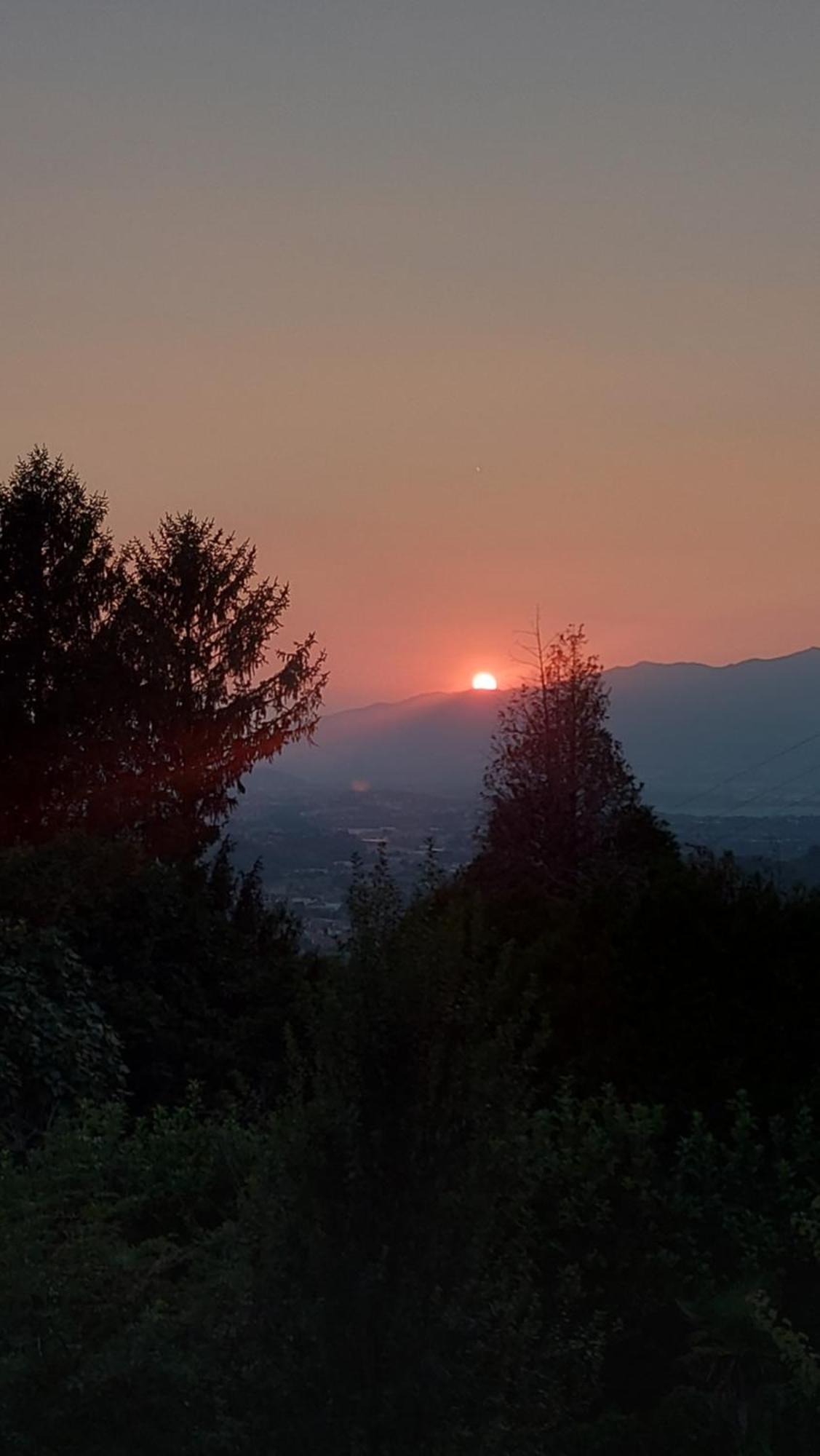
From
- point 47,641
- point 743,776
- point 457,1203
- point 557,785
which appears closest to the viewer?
point 457,1203

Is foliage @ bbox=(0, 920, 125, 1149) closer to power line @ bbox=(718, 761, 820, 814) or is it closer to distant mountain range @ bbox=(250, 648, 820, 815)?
distant mountain range @ bbox=(250, 648, 820, 815)

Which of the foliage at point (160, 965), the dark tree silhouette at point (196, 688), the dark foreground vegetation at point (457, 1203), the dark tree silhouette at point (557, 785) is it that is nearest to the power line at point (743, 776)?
the dark tree silhouette at point (196, 688)

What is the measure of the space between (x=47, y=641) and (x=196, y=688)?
172 inches

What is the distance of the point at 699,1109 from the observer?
22.0ft

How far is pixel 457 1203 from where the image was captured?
4492 mm

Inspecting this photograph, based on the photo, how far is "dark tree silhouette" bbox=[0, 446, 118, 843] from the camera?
31391mm

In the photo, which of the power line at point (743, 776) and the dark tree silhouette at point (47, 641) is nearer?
the dark tree silhouette at point (47, 641)

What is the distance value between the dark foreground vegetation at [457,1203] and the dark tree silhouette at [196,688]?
931 inches

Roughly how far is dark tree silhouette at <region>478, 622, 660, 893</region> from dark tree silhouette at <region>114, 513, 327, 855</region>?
32.6ft

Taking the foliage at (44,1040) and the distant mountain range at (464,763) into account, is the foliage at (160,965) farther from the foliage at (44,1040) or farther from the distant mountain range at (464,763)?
the distant mountain range at (464,763)

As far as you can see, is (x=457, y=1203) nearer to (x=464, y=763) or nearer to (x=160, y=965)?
(x=160, y=965)

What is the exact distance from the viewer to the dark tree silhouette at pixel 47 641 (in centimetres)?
3139

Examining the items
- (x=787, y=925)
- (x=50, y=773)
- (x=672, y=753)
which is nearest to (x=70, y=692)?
(x=50, y=773)

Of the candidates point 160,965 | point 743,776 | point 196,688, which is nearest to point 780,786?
point 743,776
